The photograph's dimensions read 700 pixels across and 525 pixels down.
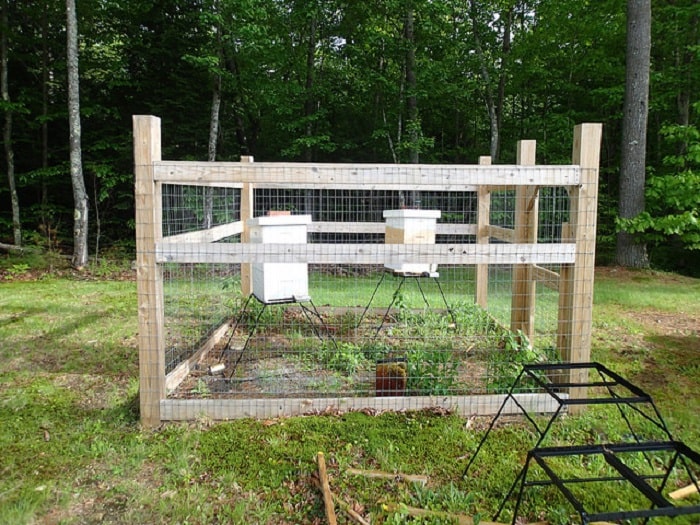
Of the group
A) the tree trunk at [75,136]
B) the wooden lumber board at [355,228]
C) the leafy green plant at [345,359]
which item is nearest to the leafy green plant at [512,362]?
the leafy green plant at [345,359]

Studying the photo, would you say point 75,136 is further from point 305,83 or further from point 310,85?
point 305,83

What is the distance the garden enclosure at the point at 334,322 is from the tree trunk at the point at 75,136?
5427 millimetres

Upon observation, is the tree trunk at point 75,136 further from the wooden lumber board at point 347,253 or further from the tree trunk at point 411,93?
the wooden lumber board at point 347,253

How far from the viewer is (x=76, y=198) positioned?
9250 millimetres

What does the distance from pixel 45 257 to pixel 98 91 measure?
5.51 m

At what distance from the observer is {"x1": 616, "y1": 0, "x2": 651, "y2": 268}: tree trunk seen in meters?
9.48

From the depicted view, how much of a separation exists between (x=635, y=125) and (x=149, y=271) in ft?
33.4

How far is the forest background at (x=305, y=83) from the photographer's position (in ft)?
37.1

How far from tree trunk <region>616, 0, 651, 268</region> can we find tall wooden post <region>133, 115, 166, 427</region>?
31.7 feet

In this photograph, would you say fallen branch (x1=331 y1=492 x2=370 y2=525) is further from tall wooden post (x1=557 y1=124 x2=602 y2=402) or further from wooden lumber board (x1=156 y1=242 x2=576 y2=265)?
tall wooden post (x1=557 y1=124 x2=602 y2=402)

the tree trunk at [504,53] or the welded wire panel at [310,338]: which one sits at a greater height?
the tree trunk at [504,53]

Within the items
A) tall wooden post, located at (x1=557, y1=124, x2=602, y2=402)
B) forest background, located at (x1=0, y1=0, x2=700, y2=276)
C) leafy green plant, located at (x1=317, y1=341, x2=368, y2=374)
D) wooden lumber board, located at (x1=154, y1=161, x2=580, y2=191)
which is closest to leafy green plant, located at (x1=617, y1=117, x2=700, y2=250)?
forest background, located at (x1=0, y1=0, x2=700, y2=276)

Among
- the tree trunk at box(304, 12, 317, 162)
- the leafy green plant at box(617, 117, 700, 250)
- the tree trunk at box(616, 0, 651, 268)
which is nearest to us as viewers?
the leafy green plant at box(617, 117, 700, 250)

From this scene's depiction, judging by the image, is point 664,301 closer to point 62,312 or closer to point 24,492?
point 24,492
